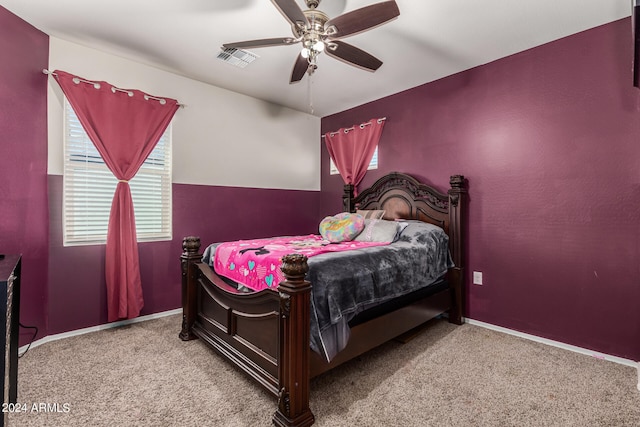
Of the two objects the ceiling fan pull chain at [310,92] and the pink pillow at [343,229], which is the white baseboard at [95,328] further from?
the ceiling fan pull chain at [310,92]

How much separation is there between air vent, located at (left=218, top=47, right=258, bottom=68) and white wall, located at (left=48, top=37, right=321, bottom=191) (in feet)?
2.30

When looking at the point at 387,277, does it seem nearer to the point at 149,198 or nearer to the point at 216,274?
the point at 216,274

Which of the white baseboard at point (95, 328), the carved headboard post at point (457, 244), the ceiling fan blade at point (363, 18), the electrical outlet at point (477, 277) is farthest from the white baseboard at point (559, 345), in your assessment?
the white baseboard at point (95, 328)

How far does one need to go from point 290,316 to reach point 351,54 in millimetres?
1879

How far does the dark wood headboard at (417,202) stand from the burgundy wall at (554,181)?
0.17m

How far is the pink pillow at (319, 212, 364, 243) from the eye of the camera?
9.78 feet

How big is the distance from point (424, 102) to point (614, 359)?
2.92m

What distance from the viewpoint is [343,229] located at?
118 inches

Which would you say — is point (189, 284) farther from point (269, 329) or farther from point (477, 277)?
point (477, 277)

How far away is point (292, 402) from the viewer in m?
1.56

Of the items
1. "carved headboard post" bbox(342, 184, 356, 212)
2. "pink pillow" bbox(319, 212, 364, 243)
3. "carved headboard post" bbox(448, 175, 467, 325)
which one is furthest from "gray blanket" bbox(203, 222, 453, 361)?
"carved headboard post" bbox(342, 184, 356, 212)

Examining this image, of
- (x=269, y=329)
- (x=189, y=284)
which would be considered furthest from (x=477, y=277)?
(x=189, y=284)

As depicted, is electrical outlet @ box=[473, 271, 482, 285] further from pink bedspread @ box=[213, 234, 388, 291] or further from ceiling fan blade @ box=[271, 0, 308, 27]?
ceiling fan blade @ box=[271, 0, 308, 27]

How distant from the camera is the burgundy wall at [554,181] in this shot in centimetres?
232
